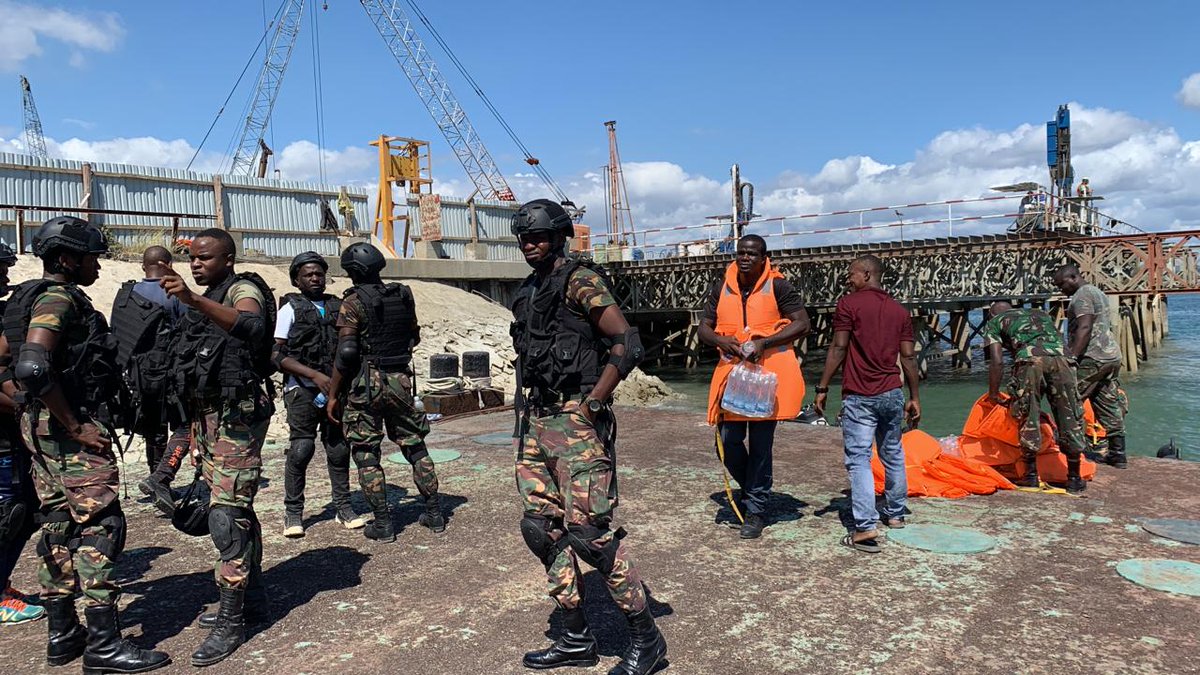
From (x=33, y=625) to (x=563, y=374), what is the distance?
3.01 m

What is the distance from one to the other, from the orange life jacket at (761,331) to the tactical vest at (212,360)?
2.82 metres

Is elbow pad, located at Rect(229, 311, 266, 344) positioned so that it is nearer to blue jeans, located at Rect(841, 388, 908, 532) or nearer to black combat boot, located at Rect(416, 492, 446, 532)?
black combat boot, located at Rect(416, 492, 446, 532)

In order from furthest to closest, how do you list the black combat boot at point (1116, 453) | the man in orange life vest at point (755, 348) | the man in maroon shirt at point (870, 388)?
the black combat boot at point (1116, 453)
the man in orange life vest at point (755, 348)
the man in maroon shirt at point (870, 388)

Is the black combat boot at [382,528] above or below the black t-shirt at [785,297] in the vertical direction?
below

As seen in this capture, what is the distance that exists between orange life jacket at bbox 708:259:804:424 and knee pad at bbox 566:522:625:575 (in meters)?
2.06

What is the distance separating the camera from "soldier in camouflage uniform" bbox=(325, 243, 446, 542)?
193 inches

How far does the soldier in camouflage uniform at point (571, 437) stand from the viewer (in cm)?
307

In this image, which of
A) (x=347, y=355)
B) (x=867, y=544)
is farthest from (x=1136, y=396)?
(x=347, y=355)

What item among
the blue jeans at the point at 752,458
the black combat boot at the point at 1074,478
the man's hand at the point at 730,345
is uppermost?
the man's hand at the point at 730,345

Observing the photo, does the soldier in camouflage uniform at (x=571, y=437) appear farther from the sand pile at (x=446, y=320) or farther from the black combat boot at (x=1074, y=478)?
the sand pile at (x=446, y=320)

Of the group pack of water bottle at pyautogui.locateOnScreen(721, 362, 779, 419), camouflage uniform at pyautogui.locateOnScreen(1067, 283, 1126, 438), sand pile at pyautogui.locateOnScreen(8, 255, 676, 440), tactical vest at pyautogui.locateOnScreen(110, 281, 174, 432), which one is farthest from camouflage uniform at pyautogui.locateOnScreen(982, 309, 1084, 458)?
sand pile at pyautogui.locateOnScreen(8, 255, 676, 440)

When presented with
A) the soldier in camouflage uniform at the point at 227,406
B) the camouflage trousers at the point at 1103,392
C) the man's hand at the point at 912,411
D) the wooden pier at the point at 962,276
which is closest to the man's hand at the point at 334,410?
the soldier in camouflage uniform at the point at 227,406

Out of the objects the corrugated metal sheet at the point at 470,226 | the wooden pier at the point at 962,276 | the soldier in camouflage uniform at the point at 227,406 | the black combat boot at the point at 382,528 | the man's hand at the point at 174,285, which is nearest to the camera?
the man's hand at the point at 174,285

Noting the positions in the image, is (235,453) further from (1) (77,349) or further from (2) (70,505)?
(1) (77,349)
